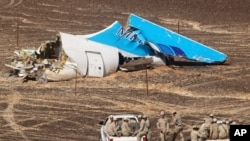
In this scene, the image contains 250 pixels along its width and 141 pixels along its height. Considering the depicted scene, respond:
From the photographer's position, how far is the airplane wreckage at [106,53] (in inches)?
1385

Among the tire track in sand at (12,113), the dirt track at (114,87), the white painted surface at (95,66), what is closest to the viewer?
the tire track in sand at (12,113)

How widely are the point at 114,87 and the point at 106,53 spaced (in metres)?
2.13

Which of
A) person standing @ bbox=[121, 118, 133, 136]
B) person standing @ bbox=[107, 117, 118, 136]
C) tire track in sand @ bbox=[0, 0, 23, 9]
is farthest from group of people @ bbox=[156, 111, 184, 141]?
tire track in sand @ bbox=[0, 0, 23, 9]

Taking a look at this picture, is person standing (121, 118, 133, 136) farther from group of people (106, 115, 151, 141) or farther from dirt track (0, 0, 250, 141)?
dirt track (0, 0, 250, 141)

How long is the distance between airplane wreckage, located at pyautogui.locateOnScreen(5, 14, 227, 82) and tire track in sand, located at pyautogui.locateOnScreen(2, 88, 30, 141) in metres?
1.99

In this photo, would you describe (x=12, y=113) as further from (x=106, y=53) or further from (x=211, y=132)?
(x=211, y=132)

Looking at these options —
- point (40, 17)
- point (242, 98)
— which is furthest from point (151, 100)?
point (40, 17)

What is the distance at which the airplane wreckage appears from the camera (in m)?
35.2

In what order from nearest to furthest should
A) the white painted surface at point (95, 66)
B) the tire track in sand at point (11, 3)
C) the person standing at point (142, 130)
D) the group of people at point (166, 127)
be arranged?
the person standing at point (142, 130) < the group of people at point (166, 127) < the white painted surface at point (95, 66) < the tire track in sand at point (11, 3)

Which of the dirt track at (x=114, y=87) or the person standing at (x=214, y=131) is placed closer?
the person standing at (x=214, y=131)

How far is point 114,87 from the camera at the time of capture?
113 feet

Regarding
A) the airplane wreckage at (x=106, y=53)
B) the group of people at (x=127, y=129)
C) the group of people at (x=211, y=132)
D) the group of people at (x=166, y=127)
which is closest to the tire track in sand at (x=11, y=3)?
the airplane wreckage at (x=106, y=53)

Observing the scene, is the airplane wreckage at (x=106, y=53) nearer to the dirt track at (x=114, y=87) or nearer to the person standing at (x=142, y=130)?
the dirt track at (x=114, y=87)

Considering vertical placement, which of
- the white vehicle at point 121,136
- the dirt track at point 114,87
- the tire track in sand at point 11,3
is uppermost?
the tire track in sand at point 11,3
